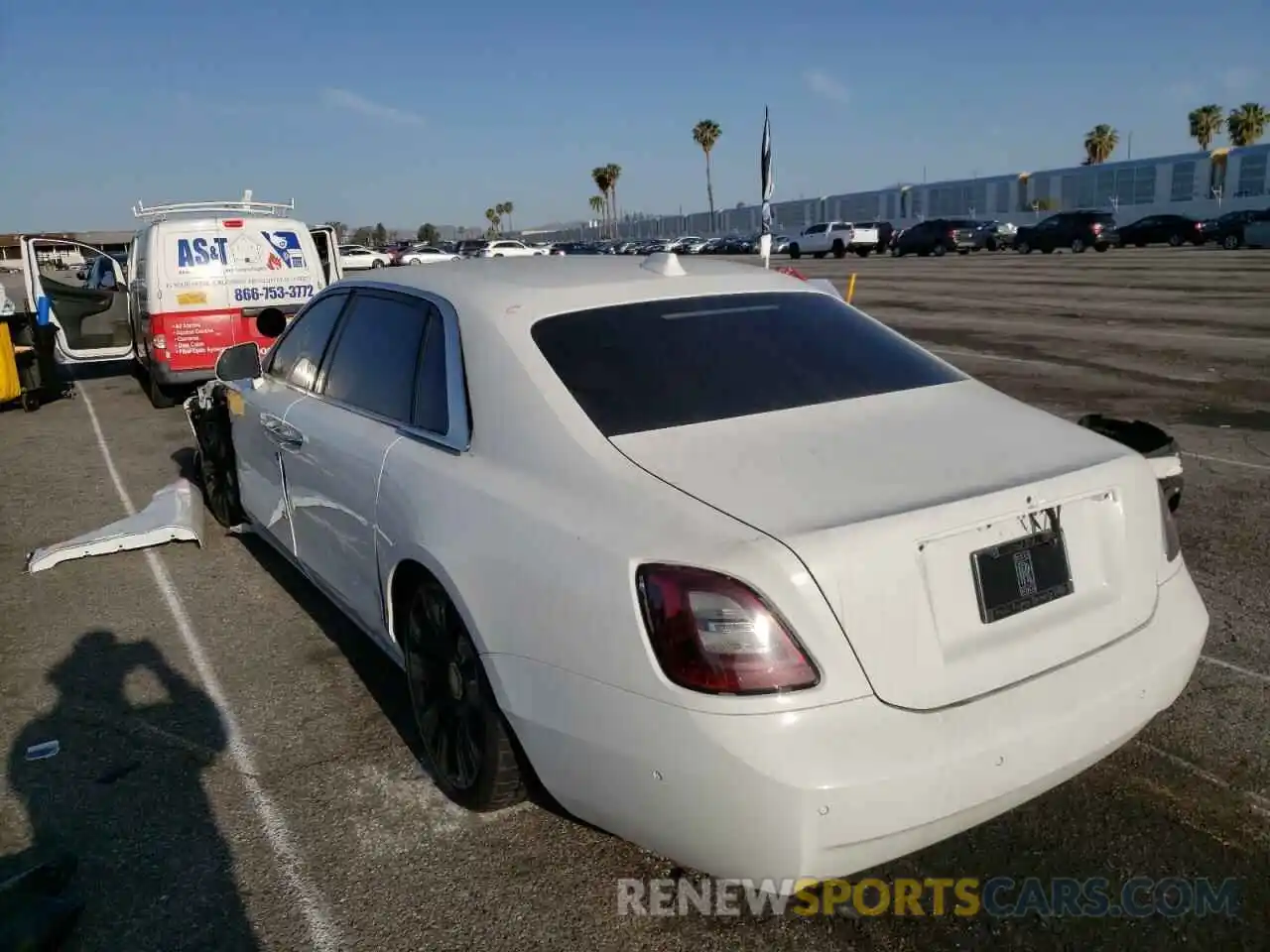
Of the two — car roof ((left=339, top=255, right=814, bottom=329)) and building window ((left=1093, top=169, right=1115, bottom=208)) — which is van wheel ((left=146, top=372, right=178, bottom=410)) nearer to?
car roof ((left=339, top=255, right=814, bottom=329))

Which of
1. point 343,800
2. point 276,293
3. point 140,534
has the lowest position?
point 343,800

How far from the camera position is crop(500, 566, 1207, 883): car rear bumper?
212cm

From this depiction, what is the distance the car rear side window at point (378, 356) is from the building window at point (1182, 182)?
55.3 meters

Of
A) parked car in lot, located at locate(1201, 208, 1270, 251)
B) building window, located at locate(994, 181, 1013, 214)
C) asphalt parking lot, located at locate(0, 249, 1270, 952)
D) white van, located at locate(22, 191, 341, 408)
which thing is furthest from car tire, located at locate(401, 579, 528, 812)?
building window, located at locate(994, 181, 1013, 214)

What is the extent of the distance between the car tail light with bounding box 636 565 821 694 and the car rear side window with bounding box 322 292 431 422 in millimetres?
1520

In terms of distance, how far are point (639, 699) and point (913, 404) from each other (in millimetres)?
1353

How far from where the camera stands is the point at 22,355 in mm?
11836

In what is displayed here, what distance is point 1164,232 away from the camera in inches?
1559

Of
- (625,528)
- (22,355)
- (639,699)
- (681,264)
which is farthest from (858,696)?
(22,355)

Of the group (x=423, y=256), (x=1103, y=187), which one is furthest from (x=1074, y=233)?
(x=423, y=256)

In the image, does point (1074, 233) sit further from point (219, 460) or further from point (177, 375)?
point (219, 460)

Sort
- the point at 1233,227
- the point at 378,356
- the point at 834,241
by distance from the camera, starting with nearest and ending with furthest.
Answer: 1. the point at 378,356
2. the point at 1233,227
3. the point at 834,241

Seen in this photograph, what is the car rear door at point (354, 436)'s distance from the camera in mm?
3490

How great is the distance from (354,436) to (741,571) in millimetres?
1971
